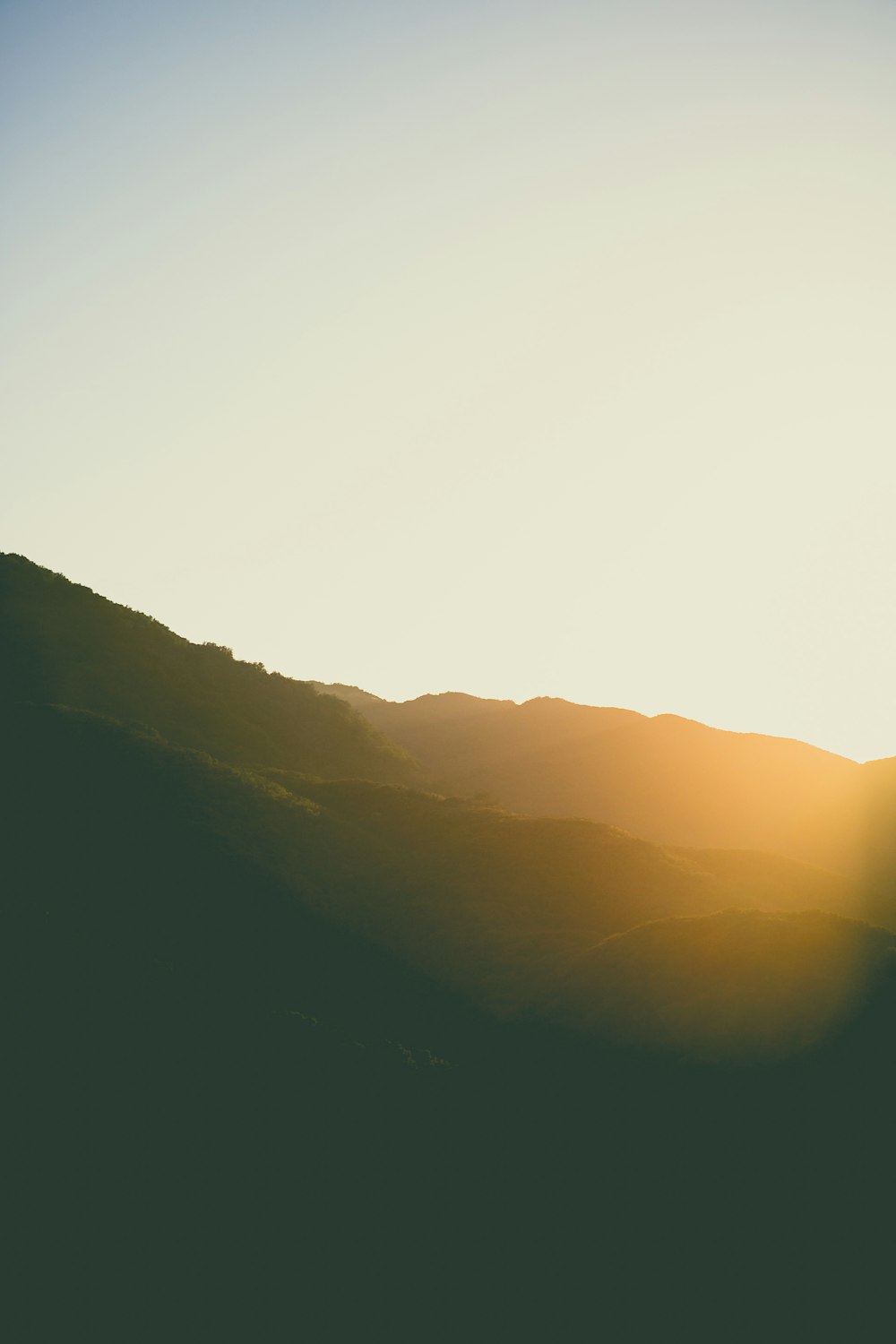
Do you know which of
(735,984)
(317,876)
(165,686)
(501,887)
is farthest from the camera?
(165,686)

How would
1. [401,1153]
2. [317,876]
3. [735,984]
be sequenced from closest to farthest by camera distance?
[401,1153] < [735,984] < [317,876]

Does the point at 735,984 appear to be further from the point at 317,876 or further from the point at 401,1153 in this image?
the point at 317,876

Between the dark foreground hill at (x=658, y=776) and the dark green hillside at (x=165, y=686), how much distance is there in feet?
32.8

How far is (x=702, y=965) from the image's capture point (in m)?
25.8

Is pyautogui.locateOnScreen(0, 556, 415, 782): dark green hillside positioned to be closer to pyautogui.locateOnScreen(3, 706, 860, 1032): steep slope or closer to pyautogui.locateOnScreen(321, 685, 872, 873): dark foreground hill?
pyautogui.locateOnScreen(321, 685, 872, 873): dark foreground hill

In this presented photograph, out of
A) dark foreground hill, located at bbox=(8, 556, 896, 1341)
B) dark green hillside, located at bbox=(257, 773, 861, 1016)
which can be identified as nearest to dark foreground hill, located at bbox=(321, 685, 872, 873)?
dark green hillside, located at bbox=(257, 773, 861, 1016)

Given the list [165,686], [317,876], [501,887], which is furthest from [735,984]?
[165,686]

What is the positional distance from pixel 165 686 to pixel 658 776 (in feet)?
158

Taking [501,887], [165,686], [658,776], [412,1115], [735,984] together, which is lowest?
[412,1115]

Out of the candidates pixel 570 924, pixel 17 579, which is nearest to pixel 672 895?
pixel 570 924

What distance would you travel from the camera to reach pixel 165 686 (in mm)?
62375

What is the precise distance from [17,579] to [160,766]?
34283 mm

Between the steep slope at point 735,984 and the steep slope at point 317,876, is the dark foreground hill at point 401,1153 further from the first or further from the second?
the steep slope at point 317,876

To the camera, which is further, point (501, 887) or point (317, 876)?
point (501, 887)
